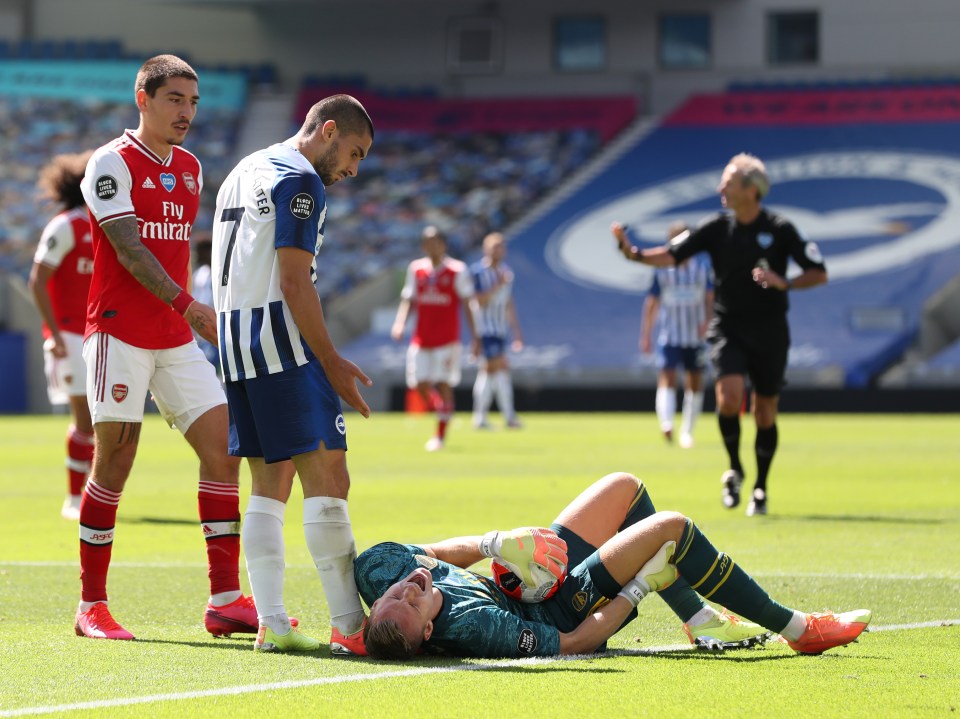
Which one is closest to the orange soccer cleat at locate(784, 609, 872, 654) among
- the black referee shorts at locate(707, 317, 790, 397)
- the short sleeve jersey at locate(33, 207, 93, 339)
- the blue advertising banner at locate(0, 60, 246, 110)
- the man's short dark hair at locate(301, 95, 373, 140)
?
the man's short dark hair at locate(301, 95, 373, 140)

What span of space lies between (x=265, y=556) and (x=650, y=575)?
4.70 ft

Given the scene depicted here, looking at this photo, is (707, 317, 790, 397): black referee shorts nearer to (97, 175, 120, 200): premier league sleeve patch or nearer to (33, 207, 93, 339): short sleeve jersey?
(33, 207, 93, 339): short sleeve jersey

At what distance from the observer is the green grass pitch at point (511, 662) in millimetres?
4793

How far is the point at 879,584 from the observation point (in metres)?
7.48

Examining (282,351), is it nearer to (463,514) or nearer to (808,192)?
(463,514)

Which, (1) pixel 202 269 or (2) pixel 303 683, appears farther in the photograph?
(1) pixel 202 269

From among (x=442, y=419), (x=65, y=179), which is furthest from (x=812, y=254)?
(x=442, y=419)

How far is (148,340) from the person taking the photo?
21.4 ft

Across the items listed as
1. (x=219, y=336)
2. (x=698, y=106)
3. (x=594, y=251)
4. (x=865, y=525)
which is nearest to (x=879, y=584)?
(x=865, y=525)

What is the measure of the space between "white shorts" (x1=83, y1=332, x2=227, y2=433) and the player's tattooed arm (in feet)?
1.19

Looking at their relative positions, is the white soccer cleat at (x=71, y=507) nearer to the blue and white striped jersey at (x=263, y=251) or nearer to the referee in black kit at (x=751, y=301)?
the referee in black kit at (x=751, y=301)

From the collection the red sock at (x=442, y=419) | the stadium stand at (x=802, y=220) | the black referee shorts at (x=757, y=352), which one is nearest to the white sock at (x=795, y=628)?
the black referee shorts at (x=757, y=352)

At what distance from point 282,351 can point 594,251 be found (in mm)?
29634

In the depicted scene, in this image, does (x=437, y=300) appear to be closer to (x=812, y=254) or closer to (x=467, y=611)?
(x=812, y=254)
